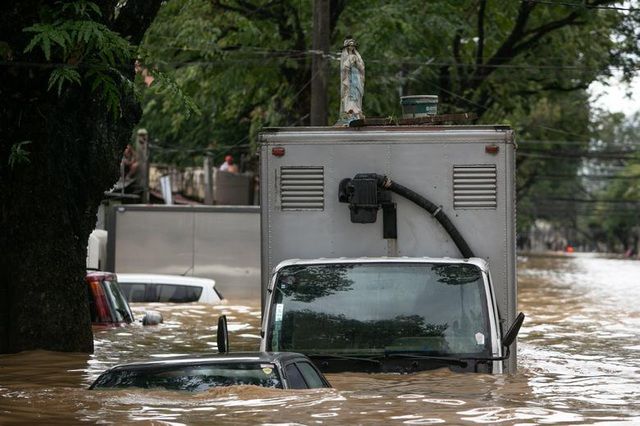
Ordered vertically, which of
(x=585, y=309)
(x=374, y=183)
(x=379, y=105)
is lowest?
(x=585, y=309)

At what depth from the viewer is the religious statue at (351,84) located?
15.5m

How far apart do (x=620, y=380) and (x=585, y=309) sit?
16.2 meters

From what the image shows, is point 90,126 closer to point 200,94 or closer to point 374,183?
point 374,183

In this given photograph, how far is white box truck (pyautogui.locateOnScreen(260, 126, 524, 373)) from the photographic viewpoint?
11383mm

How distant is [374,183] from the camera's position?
465 inches

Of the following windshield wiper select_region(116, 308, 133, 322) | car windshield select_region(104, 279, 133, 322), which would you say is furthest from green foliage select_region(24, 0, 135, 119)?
windshield wiper select_region(116, 308, 133, 322)

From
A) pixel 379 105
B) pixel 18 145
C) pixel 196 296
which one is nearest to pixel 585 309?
pixel 379 105

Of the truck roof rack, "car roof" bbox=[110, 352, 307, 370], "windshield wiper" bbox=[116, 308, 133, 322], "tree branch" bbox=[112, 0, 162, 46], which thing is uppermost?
"tree branch" bbox=[112, 0, 162, 46]

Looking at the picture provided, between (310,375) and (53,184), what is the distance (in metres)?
6.60

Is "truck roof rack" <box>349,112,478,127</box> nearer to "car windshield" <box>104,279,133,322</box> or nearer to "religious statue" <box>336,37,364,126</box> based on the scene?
"religious statue" <box>336,37,364,126</box>

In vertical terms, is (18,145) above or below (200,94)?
below

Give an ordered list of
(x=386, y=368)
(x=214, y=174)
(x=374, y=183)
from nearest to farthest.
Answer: (x=386, y=368) → (x=374, y=183) → (x=214, y=174)

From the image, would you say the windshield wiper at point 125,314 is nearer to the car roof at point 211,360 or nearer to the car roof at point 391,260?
the car roof at point 391,260

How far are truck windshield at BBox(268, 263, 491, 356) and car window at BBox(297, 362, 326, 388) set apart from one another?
1.19m
